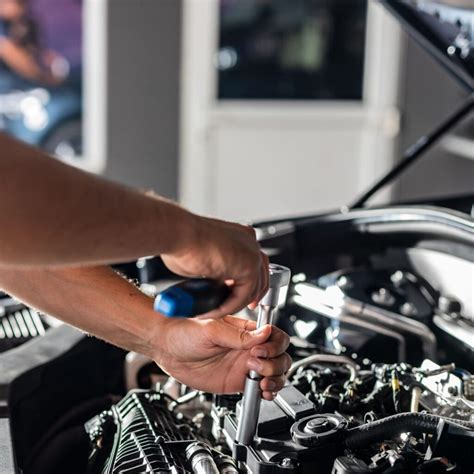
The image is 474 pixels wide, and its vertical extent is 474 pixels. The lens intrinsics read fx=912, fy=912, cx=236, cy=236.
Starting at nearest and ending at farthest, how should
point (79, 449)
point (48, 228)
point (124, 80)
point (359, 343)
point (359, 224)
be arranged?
1. point (48, 228)
2. point (79, 449)
3. point (359, 343)
4. point (359, 224)
5. point (124, 80)

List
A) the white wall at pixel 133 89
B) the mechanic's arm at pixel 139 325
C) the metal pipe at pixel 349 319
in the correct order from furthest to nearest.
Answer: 1. the white wall at pixel 133 89
2. the metal pipe at pixel 349 319
3. the mechanic's arm at pixel 139 325

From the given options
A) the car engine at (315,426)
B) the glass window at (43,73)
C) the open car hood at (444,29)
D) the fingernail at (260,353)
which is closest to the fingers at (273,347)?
the fingernail at (260,353)

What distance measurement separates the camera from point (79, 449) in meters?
1.44

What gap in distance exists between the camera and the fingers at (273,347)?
1140mm

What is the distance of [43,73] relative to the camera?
15.6ft

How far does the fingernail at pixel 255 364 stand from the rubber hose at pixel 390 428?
141 mm

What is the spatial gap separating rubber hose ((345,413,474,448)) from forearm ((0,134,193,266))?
1.28 feet

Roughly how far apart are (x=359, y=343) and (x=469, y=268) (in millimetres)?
236

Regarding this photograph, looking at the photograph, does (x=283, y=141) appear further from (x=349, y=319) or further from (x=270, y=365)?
(x=270, y=365)

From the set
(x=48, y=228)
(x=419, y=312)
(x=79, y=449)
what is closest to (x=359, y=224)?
(x=419, y=312)

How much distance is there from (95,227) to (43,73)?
406cm

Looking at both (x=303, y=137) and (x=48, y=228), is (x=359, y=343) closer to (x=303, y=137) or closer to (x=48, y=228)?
(x=48, y=228)

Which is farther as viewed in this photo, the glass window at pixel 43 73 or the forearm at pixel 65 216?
the glass window at pixel 43 73

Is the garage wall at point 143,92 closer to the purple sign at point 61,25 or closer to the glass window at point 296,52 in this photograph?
the purple sign at point 61,25
